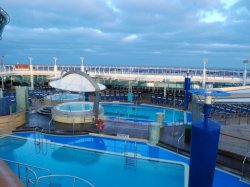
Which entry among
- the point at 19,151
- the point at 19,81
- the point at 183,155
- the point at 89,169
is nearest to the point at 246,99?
the point at 183,155

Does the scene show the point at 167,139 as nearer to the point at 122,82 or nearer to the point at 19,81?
the point at 122,82

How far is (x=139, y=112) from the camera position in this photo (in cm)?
1494

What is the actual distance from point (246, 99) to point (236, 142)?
5.61 ft

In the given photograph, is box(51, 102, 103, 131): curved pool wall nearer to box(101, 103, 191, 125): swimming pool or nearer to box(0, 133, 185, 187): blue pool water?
box(0, 133, 185, 187): blue pool water

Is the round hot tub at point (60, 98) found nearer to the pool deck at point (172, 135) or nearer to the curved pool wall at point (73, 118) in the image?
the pool deck at point (172, 135)

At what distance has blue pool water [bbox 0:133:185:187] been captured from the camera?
21.0 ft

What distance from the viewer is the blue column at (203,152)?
10.3ft

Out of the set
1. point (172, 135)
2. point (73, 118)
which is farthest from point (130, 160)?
point (73, 118)

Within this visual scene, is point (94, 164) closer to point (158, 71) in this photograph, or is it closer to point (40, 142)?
point (40, 142)

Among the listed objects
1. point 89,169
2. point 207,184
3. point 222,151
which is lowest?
point 89,169

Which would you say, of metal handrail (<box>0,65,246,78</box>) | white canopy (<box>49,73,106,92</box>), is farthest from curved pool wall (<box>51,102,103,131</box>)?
metal handrail (<box>0,65,246,78</box>)

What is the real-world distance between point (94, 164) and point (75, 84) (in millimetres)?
5324

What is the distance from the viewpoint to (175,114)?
14.1 m

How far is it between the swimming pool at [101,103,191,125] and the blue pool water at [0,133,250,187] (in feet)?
15.0
